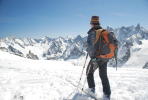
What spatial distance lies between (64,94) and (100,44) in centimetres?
265

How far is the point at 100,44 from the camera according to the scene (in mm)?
8102

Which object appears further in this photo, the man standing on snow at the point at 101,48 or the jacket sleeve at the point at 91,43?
the jacket sleeve at the point at 91,43

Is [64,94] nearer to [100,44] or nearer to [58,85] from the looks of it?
[58,85]

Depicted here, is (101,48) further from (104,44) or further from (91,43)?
(91,43)

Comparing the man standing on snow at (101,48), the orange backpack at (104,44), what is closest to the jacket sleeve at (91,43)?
the man standing on snow at (101,48)

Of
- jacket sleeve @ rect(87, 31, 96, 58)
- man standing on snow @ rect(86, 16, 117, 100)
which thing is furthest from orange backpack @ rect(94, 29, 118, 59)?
jacket sleeve @ rect(87, 31, 96, 58)

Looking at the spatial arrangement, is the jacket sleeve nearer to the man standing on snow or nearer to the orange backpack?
the man standing on snow

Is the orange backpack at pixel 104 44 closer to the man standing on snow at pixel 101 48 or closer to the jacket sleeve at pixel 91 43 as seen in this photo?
the man standing on snow at pixel 101 48

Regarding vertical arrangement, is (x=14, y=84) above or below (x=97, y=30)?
below

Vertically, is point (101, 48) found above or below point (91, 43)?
below

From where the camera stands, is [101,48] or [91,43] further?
[91,43]

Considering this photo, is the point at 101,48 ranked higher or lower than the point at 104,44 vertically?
lower

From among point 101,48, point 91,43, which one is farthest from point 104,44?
point 91,43

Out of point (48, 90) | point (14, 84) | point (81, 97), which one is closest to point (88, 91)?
point (81, 97)
